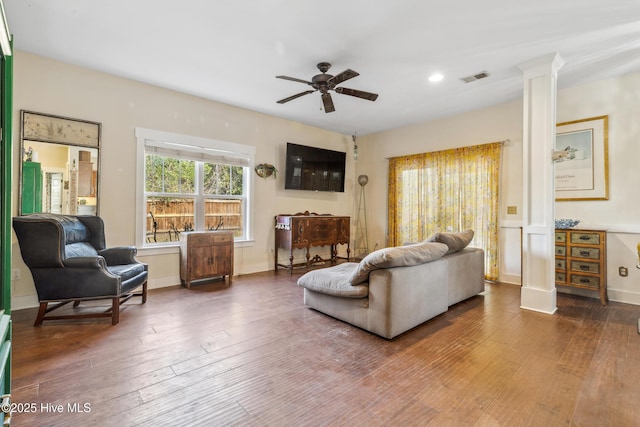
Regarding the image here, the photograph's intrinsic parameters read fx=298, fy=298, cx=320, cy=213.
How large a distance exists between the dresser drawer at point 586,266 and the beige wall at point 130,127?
417cm

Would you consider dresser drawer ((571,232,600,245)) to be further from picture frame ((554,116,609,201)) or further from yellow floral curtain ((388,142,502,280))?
yellow floral curtain ((388,142,502,280))

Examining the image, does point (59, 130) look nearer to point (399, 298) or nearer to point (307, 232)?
point (307, 232)

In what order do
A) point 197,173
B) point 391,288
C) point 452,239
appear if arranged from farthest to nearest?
point 197,173 → point 452,239 → point 391,288

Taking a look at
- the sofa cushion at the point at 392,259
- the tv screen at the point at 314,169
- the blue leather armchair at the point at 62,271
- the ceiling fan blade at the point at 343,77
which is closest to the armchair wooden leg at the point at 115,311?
the blue leather armchair at the point at 62,271

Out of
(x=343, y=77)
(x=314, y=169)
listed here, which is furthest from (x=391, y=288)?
(x=314, y=169)

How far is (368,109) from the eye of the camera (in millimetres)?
4828

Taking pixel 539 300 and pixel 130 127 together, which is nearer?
pixel 539 300

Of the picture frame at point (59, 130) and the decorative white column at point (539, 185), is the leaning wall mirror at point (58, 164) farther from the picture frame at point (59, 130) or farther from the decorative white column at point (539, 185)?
the decorative white column at point (539, 185)

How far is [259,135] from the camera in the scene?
16.7 feet

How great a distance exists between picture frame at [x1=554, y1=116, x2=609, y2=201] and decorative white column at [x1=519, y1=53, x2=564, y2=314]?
0.63m

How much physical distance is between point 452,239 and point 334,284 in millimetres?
1490

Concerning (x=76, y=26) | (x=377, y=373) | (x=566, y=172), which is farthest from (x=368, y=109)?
(x=377, y=373)

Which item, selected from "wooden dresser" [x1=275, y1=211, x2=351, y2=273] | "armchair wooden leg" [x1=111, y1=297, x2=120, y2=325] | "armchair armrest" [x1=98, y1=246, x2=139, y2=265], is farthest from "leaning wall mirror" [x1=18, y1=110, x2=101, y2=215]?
"wooden dresser" [x1=275, y1=211, x2=351, y2=273]

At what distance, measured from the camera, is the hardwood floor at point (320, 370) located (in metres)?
1.56
